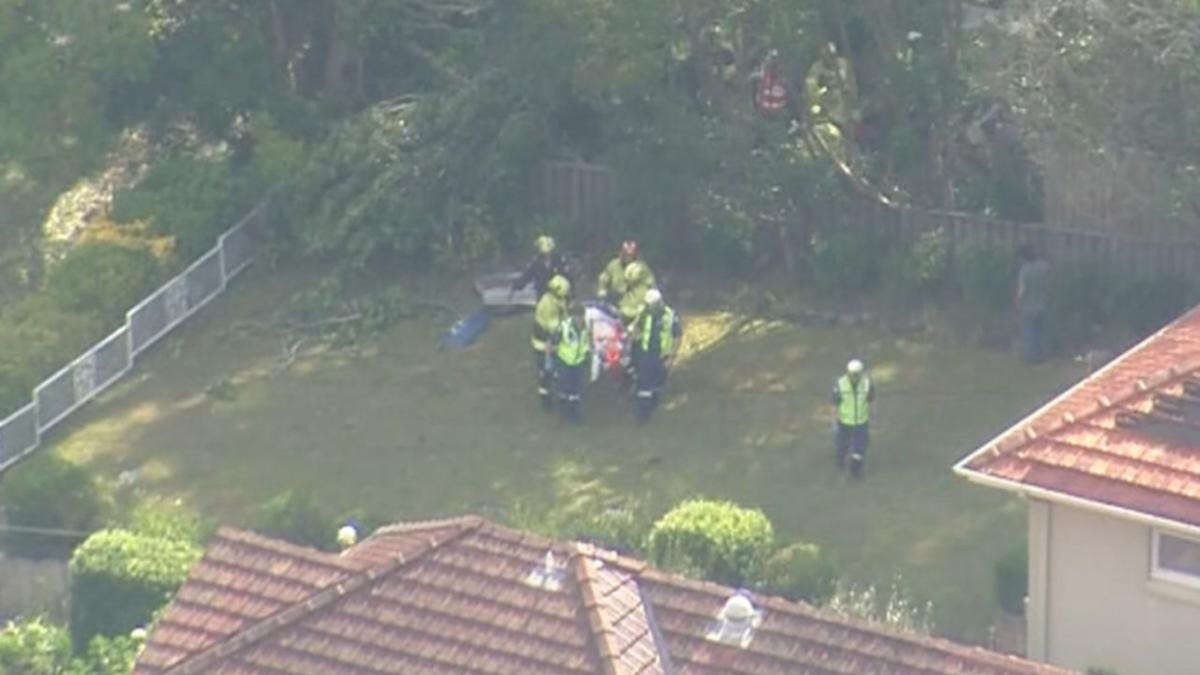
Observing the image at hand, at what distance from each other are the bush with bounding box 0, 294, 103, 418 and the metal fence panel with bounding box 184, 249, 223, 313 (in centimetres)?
138

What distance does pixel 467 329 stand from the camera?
35781 mm

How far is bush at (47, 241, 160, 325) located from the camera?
36031 mm

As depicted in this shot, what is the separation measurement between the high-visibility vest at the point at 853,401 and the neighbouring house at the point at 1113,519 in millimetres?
4006

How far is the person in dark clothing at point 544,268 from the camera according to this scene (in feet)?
113

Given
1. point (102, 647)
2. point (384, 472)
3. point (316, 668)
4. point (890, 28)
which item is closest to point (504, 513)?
point (384, 472)

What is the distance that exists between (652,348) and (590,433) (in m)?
1.08

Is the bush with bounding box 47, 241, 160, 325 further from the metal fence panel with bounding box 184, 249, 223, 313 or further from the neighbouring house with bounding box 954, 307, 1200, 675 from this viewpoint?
the neighbouring house with bounding box 954, 307, 1200, 675

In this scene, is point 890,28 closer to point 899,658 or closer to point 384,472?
point 384,472

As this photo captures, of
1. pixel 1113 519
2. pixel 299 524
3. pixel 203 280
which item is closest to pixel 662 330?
pixel 299 524

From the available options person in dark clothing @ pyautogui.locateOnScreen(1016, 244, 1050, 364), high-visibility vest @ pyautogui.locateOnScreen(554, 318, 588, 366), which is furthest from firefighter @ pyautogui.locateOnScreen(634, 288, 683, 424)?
person in dark clothing @ pyautogui.locateOnScreen(1016, 244, 1050, 364)

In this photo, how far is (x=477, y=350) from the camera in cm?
3550

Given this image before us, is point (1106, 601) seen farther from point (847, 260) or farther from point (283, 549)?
point (847, 260)

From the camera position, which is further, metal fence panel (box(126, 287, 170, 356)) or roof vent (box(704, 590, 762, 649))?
metal fence panel (box(126, 287, 170, 356))

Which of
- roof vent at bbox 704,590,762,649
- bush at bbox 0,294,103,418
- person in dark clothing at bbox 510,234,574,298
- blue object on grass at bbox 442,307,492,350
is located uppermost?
roof vent at bbox 704,590,762,649
